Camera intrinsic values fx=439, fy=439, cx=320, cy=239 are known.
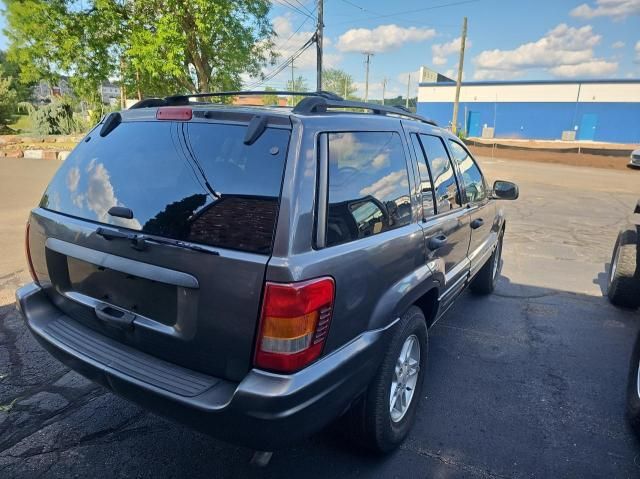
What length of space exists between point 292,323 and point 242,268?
292 mm

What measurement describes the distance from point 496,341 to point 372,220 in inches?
93.6

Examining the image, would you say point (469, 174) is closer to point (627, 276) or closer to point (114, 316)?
point (627, 276)

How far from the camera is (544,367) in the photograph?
3498mm

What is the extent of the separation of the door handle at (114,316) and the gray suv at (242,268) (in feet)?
0.04

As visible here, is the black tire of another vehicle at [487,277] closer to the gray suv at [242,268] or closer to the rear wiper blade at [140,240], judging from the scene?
the gray suv at [242,268]

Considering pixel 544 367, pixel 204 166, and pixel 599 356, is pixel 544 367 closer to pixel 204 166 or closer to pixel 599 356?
pixel 599 356

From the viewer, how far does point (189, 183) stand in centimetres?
199

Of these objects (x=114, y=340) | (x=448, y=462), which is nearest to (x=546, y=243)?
(x=448, y=462)

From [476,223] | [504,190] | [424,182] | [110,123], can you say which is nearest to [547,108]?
[504,190]

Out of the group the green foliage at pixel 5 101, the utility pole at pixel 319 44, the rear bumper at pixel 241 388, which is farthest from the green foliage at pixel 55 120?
the rear bumper at pixel 241 388

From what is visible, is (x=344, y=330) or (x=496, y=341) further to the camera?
(x=496, y=341)

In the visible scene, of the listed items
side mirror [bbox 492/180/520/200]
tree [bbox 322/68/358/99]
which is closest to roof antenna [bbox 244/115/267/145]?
side mirror [bbox 492/180/520/200]

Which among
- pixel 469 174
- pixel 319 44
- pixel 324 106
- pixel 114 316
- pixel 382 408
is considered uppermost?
pixel 319 44

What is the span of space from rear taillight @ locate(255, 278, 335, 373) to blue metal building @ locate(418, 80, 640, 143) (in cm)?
5110
